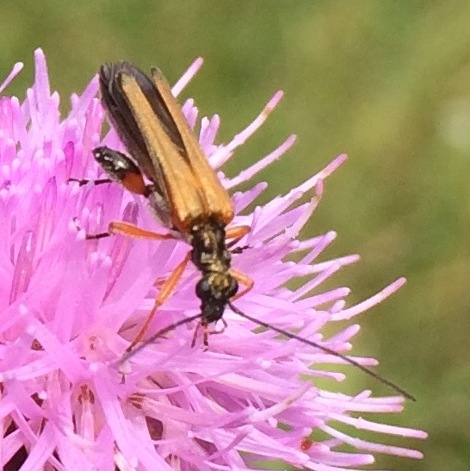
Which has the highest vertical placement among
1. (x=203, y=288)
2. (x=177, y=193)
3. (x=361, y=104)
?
(x=361, y=104)

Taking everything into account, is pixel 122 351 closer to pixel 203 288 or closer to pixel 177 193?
pixel 203 288

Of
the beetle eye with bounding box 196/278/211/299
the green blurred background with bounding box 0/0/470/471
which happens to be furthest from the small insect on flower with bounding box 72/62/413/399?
the green blurred background with bounding box 0/0/470/471

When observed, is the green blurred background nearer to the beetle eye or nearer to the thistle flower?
the thistle flower

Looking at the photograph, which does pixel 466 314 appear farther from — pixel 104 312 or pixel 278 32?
pixel 104 312

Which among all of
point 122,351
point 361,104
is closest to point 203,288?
point 122,351

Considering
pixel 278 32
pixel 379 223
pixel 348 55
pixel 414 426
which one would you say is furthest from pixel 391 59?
pixel 414 426
